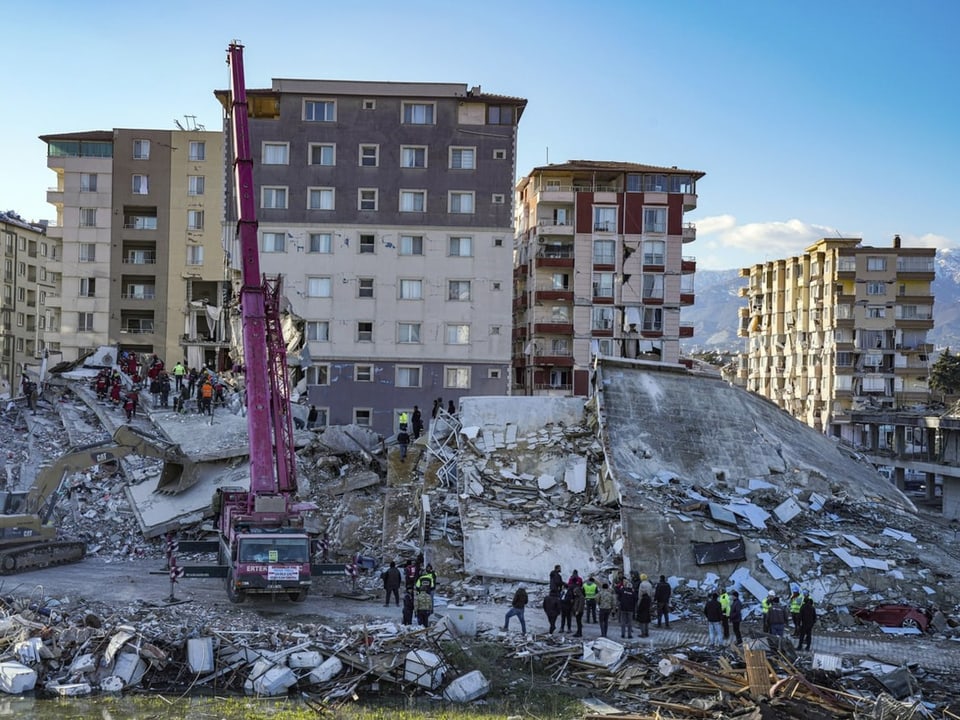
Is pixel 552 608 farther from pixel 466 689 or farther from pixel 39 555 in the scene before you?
pixel 39 555

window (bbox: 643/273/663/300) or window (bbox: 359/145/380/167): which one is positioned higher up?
window (bbox: 359/145/380/167)

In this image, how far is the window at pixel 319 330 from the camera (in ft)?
173

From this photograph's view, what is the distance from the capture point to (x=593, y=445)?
33.0 m

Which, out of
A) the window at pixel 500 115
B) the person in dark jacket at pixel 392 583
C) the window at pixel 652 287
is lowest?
the person in dark jacket at pixel 392 583

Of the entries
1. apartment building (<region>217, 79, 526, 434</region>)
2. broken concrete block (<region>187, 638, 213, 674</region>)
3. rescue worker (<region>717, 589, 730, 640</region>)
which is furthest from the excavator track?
apartment building (<region>217, 79, 526, 434</region>)

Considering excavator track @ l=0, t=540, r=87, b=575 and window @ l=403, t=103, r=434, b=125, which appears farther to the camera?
window @ l=403, t=103, r=434, b=125

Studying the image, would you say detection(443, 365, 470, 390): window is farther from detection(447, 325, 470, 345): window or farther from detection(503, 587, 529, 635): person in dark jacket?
detection(503, 587, 529, 635): person in dark jacket

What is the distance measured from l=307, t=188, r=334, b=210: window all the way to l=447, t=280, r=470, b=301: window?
719 cm

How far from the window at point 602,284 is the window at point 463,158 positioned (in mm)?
10751

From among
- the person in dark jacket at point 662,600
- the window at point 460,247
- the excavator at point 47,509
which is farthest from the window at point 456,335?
the person in dark jacket at point 662,600

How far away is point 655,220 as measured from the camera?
5947cm

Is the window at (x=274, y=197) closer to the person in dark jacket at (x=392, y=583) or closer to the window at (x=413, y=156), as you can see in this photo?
the window at (x=413, y=156)

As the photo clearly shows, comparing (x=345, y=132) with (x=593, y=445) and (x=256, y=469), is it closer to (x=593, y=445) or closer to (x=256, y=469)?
(x=593, y=445)

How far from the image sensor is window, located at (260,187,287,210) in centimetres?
5312
